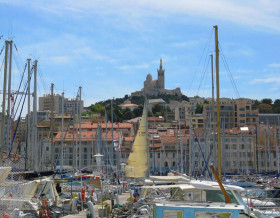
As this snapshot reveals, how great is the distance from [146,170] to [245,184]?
17.5 m

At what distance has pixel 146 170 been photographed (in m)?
36.6

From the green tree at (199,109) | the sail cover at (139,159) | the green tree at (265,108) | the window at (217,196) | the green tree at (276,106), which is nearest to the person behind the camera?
A: the window at (217,196)

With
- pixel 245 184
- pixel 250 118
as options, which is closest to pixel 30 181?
pixel 245 184

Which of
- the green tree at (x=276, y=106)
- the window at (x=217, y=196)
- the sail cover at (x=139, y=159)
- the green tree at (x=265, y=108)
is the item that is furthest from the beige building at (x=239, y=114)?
the window at (x=217, y=196)

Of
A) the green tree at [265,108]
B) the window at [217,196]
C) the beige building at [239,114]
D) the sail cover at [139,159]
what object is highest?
the green tree at [265,108]

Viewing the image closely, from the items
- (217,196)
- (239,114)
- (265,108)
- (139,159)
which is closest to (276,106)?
(265,108)

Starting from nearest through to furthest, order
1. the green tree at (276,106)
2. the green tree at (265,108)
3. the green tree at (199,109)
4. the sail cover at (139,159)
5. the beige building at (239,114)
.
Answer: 1. the sail cover at (139,159)
2. the beige building at (239,114)
3. the green tree at (276,106)
4. the green tree at (265,108)
5. the green tree at (199,109)

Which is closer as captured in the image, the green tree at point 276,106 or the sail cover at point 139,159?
the sail cover at point 139,159

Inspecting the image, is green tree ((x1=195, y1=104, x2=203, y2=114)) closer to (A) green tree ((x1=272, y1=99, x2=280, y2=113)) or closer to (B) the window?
(A) green tree ((x1=272, y1=99, x2=280, y2=113))

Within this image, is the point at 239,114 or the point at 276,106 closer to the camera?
the point at 239,114

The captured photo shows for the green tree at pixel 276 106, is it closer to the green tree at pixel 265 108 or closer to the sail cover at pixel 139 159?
the green tree at pixel 265 108

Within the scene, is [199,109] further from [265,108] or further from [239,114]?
[239,114]

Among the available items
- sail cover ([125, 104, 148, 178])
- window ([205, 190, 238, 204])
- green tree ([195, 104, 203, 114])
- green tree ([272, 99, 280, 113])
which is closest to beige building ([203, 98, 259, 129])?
green tree ([272, 99, 280, 113])

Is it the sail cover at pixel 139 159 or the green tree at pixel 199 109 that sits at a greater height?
the green tree at pixel 199 109
